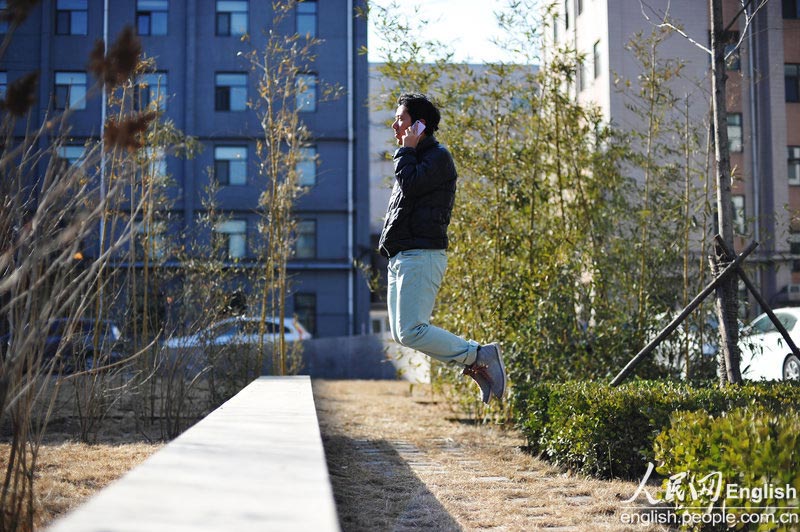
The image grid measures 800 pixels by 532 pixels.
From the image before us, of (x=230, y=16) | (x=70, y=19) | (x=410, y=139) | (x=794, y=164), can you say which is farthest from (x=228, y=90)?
(x=410, y=139)

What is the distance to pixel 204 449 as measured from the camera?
2506 millimetres

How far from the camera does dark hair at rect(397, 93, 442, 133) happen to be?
482cm

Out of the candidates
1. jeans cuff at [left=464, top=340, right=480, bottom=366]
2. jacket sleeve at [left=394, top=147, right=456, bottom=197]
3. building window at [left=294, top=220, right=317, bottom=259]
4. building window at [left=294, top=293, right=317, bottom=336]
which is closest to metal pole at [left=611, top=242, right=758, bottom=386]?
jeans cuff at [left=464, top=340, right=480, bottom=366]

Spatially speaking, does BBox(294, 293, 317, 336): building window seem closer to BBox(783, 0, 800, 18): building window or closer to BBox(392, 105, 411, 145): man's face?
BBox(783, 0, 800, 18): building window

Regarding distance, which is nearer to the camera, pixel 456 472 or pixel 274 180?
pixel 456 472

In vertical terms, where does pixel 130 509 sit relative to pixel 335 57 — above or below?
below

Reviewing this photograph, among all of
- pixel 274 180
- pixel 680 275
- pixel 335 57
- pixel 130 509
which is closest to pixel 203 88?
pixel 335 57

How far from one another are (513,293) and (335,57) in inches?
816

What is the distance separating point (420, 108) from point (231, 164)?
22.3 meters

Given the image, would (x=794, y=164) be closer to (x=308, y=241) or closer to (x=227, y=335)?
(x=308, y=241)

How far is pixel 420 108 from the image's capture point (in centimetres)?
485

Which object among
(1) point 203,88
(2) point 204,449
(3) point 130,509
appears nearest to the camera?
(3) point 130,509

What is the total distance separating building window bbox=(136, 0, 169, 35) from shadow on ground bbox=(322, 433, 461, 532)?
22451mm

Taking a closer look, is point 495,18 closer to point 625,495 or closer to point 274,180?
point 274,180
